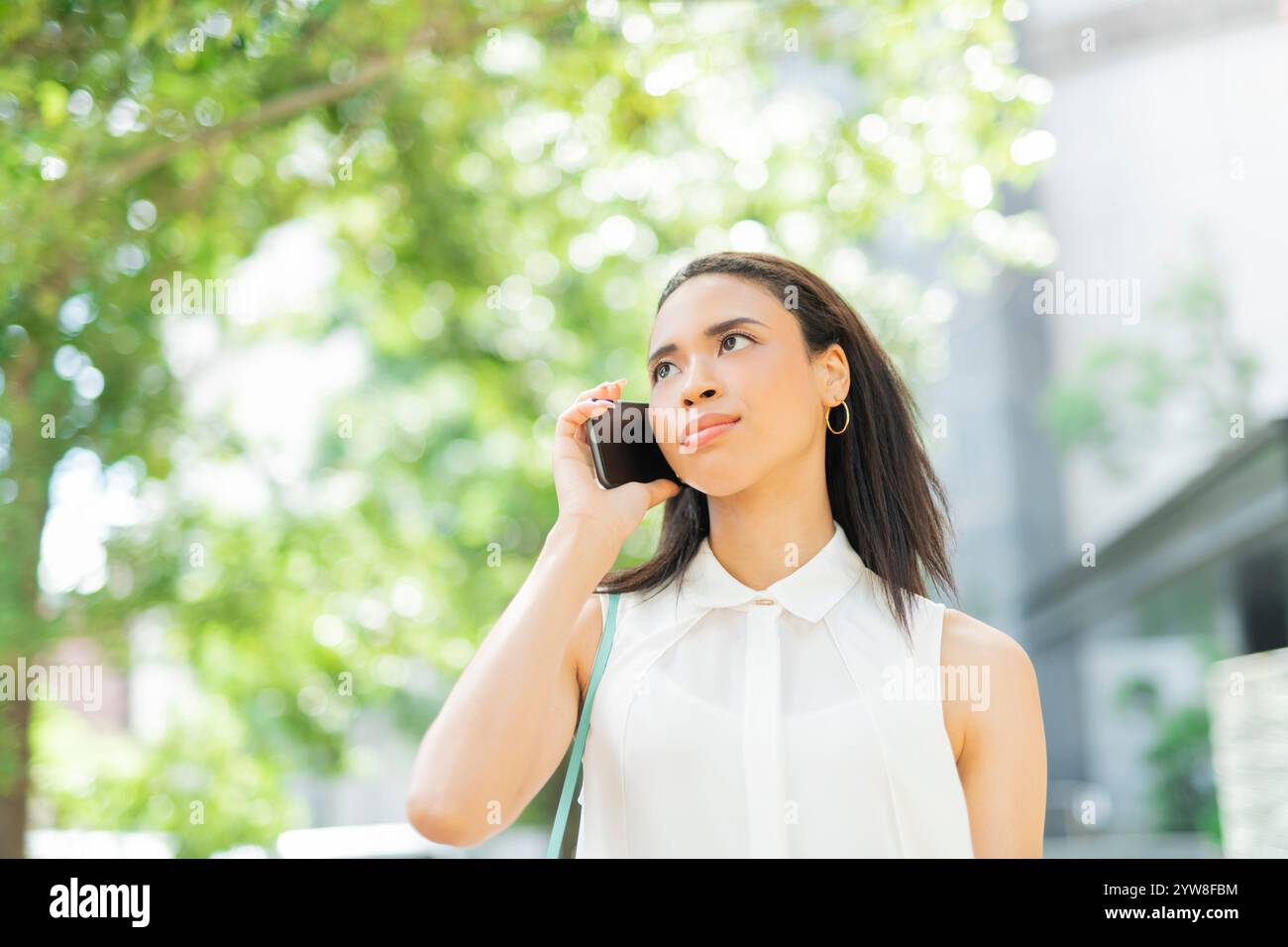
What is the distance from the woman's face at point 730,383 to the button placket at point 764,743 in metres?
0.25

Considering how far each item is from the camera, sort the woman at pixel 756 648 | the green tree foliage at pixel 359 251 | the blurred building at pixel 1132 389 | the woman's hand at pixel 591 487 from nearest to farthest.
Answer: the woman at pixel 756 648, the woman's hand at pixel 591 487, the green tree foliage at pixel 359 251, the blurred building at pixel 1132 389

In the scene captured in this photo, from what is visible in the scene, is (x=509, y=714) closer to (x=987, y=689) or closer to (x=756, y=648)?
(x=756, y=648)

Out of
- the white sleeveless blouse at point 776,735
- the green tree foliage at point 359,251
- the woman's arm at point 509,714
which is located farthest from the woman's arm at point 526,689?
the green tree foliage at point 359,251

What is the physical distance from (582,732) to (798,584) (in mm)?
395

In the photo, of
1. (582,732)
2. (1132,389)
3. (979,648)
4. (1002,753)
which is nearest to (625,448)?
(582,732)

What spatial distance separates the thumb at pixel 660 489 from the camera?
1837 millimetres

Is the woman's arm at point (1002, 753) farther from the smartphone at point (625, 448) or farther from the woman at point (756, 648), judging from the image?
the smartphone at point (625, 448)

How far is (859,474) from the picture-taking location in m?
1.95

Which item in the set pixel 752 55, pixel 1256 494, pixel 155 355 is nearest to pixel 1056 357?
pixel 1256 494

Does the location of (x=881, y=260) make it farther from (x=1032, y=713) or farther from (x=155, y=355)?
(x=1032, y=713)

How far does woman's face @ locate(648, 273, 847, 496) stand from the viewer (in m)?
1.75

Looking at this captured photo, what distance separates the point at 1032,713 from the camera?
1.67m

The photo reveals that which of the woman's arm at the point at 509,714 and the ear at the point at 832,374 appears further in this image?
the ear at the point at 832,374

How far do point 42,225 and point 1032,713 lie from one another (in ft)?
11.6
